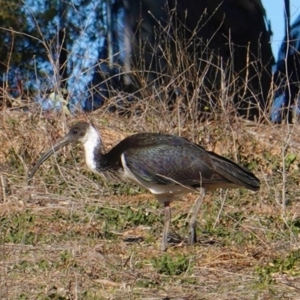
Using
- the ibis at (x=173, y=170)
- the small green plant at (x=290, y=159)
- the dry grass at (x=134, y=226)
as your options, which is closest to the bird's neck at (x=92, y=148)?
A: the ibis at (x=173, y=170)

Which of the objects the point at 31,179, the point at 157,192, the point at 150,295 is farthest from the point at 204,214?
the point at 150,295

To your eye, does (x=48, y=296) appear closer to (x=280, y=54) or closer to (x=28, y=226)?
(x=28, y=226)

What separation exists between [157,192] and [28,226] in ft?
4.15

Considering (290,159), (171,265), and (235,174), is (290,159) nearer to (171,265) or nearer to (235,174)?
(235,174)

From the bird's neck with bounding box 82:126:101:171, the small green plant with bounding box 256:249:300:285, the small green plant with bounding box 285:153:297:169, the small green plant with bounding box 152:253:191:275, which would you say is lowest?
the small green plant with bounding box 285:153:297:169

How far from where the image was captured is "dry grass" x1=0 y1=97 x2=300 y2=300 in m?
7.57

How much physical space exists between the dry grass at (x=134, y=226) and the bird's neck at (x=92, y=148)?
46cm

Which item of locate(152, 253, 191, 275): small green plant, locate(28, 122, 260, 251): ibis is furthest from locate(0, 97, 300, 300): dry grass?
locate(28, 122, 260, 251): ibis

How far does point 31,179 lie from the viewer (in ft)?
39.2

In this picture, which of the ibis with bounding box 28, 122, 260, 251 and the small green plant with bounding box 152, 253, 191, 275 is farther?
the ibis with bounding box 28, 122, 260, 251

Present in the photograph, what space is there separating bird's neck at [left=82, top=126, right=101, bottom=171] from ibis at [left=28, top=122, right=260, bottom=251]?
33cm

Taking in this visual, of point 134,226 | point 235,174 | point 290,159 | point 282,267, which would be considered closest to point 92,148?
point 134,226

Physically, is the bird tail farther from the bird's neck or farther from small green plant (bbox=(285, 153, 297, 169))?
small green plant (bbox=(285, 153, 297, 169))

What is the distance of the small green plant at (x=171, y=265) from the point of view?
795 centimetres
